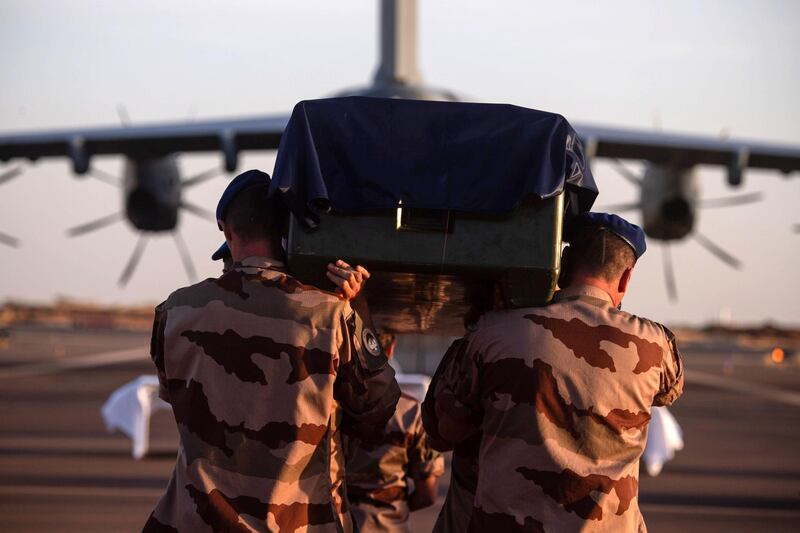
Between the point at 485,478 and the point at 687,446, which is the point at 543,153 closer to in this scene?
the point at 485,478

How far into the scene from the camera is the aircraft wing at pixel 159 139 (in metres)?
14.9

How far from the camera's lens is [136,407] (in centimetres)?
910

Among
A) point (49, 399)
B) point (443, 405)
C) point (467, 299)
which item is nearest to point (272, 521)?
point (443, 405)

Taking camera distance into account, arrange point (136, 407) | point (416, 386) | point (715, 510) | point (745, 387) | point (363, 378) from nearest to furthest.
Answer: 1. point (363, 378)
2. point (416, 386)
3. point (715, 510)
4. point (136, 407)
5. point (745, 387)

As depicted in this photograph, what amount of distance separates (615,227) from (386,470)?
1.30 metres

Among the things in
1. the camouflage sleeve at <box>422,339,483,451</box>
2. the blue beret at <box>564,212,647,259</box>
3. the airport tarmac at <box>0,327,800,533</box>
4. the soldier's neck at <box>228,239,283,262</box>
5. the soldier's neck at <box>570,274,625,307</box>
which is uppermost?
the blue beret at <box>564,212,647,259</box>

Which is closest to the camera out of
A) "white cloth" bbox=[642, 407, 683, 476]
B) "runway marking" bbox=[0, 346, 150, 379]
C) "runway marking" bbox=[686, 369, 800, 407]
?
"white cloth" bbox=[642, 407, 683, 476]

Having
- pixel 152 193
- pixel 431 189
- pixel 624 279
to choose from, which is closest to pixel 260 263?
pixel 431 189

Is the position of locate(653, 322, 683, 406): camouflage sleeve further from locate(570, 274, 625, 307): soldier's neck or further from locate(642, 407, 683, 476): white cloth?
locate(642, 407, 683, 476): white cloth

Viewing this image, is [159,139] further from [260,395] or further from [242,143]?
[260,395]

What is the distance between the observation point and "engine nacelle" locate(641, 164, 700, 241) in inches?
591

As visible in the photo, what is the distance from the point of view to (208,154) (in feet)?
53.3

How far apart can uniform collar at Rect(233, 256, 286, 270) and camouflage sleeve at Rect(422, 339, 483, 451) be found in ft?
1.86

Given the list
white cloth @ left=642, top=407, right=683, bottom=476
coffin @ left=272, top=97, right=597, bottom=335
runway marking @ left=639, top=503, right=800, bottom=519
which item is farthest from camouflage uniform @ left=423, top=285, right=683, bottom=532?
white cloth @ left=642, top=407, right=683, bottom=476
